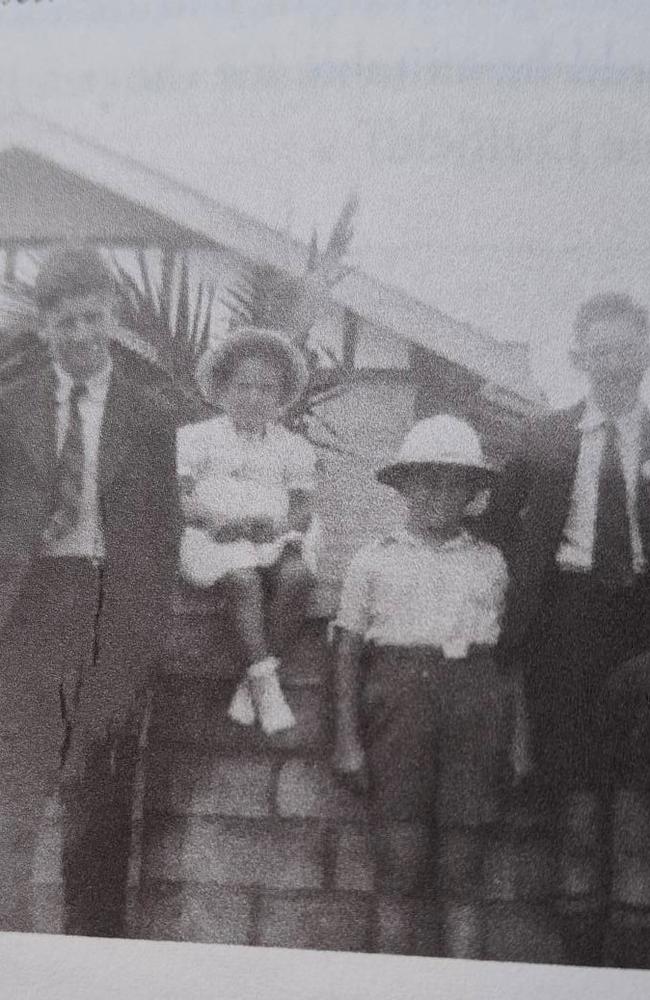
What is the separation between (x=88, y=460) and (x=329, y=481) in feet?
2.17

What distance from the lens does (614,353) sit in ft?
7.21

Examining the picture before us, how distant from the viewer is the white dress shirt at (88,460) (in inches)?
91.8

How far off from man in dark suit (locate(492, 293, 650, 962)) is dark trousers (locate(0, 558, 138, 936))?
108 cm

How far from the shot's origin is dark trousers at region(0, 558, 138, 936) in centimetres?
226

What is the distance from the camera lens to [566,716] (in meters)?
2.17

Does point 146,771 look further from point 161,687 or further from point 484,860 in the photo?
point 484,860

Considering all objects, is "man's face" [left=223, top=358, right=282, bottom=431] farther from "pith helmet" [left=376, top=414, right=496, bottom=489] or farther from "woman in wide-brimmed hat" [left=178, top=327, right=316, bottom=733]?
"pith helmet" [left=376, top=414, right=496, bottom=489]

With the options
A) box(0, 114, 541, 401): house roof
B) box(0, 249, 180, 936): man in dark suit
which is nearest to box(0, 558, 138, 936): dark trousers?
box(0, 249, 180, 936): man in dark suit

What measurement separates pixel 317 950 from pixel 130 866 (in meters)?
0.53

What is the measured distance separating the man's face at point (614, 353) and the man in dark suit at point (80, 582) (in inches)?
43.2

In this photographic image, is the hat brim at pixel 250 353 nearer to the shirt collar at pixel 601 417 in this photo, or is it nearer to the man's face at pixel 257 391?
the man's face at pixel 257 391

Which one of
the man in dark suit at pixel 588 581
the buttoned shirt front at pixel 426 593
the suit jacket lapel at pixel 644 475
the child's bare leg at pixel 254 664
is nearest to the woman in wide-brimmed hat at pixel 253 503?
the child's bare leg at pixel 254 664

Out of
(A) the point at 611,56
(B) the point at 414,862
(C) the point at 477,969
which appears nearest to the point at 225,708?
(B) the point at 414,862

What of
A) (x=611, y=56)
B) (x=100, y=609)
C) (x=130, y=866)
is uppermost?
(x=611, y=56)
